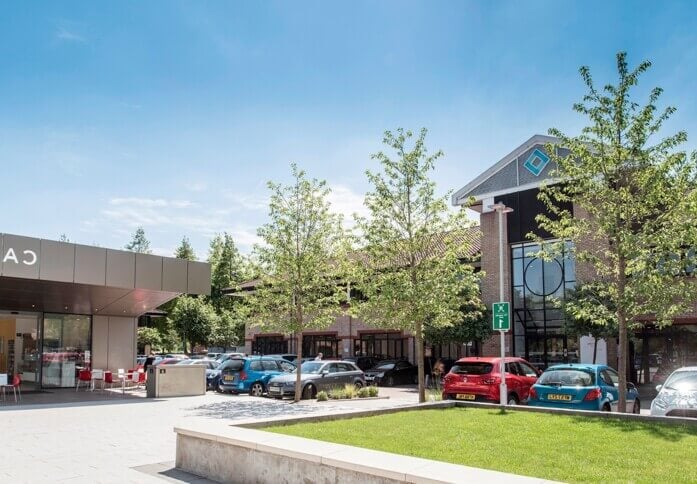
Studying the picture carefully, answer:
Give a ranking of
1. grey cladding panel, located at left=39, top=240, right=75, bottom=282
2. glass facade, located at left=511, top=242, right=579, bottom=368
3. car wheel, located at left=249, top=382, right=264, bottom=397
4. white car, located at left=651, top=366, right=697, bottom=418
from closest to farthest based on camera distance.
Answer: white car, located at left=651, top=366, right=697, bottom=418 → grey cladding panel, located at left=39, top=240, right=75, bottom=282 → car wheel, located at left=249, top=382, right=264, bottom=397 → glass facade, located at left=511, top=242, right=579, bottom=368

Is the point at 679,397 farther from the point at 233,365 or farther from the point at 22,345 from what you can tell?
the point at 22,345

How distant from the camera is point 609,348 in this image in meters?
28.1

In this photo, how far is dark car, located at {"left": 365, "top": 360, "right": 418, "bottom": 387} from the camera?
30406 millimetres

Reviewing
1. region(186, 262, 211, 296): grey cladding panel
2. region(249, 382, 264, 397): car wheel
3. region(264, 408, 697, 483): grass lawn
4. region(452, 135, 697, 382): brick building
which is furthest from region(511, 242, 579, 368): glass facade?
region(264, 408, 697, 483): grass lawn

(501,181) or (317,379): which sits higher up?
(501,181)

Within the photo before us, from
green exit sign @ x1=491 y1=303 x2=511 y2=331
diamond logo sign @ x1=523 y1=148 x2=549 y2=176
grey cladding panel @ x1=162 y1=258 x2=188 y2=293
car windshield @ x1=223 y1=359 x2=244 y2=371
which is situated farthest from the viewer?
diamond logo sign @ x1=523 y1=148 x2=549 y2=176

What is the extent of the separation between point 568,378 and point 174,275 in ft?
39.7

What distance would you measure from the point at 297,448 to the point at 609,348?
79.5ft

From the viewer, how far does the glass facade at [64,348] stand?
24.3 metres

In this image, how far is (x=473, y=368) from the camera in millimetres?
16250

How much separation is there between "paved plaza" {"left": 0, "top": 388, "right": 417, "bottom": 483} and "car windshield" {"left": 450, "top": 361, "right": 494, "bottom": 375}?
4.04m

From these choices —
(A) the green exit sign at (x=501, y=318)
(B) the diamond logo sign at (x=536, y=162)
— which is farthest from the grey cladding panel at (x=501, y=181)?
(A) the green exit sign at (x=501, y=318)

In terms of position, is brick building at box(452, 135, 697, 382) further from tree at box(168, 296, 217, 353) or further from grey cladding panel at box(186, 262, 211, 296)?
tree at box(168, 296, 217, 353)

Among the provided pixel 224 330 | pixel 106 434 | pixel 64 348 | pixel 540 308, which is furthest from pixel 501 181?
pixel 224 330
